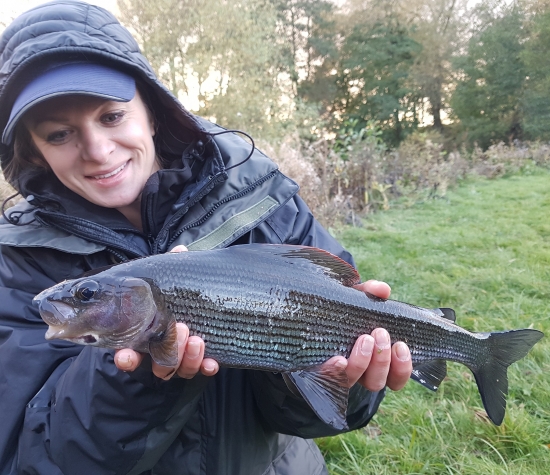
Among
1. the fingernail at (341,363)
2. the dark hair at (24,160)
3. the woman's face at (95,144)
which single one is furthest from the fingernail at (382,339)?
the dark hair at (24,160)

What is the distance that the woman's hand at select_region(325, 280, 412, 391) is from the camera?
1744mm

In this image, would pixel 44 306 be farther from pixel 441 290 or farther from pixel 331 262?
pixel 441 290

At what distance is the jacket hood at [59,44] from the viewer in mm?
1862

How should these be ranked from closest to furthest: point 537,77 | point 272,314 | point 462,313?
1. point 272,314
2. point 462,313
3. point 537,77

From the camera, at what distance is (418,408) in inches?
124

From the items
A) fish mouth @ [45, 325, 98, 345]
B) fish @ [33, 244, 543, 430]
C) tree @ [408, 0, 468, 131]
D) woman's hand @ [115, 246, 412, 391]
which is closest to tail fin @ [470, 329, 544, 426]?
fish @ [33, 244, 543, 430]

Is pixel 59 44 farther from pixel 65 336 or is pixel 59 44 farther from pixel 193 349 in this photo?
pixel 193 349

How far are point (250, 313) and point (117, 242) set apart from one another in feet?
2.38

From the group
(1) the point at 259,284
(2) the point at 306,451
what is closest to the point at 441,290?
(2) the point at 306,451

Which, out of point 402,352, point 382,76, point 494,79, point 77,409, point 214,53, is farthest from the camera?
point 382,76

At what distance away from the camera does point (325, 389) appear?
174 cm

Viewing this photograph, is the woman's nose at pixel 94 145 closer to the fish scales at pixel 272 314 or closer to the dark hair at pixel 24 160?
the dark hair at pixel 24 160

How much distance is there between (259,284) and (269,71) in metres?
18.7

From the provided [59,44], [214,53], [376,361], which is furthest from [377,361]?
[214,53]
